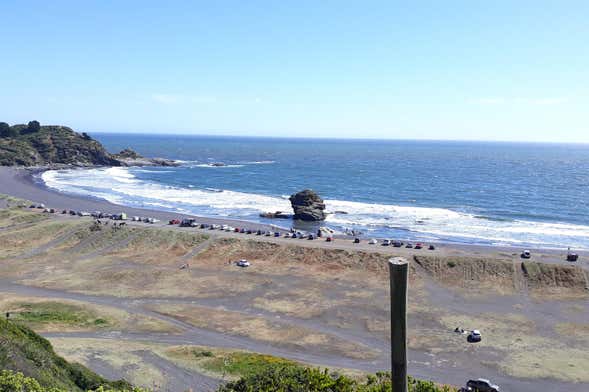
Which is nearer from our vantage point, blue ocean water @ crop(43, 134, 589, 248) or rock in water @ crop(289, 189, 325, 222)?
blue ocean water @ crop(43, 134, 589, 248)

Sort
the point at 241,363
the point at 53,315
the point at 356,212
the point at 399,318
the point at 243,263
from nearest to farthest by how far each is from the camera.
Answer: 1. the point at 399,318
2. the point at 241,363
3. the point at 53,315
4. the point at 243,263
5. the point at 356,212

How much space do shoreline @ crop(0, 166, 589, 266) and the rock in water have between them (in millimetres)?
9286

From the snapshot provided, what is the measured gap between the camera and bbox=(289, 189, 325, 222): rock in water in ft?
362

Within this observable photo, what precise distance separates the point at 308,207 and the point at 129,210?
42.6 meters

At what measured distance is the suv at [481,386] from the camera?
37.6m

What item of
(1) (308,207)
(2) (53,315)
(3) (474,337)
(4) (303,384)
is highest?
(4) (303,384)

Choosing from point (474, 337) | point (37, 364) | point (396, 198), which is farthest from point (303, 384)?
point (396, 198)

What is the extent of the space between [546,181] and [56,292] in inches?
6653

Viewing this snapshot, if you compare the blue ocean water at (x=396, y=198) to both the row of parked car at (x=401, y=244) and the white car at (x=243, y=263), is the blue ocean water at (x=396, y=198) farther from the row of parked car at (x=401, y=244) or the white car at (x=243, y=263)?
the white car at (x=243, y=263)

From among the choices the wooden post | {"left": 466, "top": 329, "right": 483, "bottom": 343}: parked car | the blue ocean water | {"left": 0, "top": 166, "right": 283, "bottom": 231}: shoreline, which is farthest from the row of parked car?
the wooden post

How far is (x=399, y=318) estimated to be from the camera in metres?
10.7

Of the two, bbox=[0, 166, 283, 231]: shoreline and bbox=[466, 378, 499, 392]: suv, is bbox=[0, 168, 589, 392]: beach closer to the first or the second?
bbox=[466, 378, 499, 392]: suv

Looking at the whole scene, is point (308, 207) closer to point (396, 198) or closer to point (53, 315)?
point (396, 198)

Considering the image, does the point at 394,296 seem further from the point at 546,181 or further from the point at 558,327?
the point at 546,181
